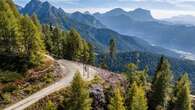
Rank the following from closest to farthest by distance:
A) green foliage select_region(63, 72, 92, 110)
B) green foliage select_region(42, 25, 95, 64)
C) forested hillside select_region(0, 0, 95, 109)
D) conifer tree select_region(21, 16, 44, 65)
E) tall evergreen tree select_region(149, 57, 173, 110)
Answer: green foliage select_region(63, 72, 92, 110)
forested hillside select_region(0, 0, 95, 109)
conifer tree select_region(21, 16, 44, 65)
tall evergreen tree select_region(149, 57, 173, 110)
green foliage select_region(42, 25, 95, 64)

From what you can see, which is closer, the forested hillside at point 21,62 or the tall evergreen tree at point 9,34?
the forested hillside at point 21,62

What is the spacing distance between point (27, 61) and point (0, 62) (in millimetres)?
7558

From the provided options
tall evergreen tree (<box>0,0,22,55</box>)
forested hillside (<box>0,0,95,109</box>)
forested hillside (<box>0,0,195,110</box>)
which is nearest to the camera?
forested hillside (<box>0,0,195,110</box>)

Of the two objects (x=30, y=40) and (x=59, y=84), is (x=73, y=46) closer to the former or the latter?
(x=30, y=40)

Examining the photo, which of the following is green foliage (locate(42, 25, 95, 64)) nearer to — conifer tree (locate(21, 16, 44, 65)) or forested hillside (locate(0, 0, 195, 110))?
forested hillside (locate(0, 0, 195, 110))

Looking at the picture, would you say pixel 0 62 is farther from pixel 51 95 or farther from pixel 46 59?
pixel 51 95

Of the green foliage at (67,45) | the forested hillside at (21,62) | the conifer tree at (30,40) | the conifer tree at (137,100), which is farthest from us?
the green foliage at (67,45)

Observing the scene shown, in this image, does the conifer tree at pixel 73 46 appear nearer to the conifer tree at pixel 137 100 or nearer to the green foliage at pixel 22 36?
the green foliage at pixel 22 36

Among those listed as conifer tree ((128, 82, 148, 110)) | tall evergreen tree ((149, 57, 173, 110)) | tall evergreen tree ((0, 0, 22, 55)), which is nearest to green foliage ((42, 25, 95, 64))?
tall evergreen tree ((0, 0, 22, 55))

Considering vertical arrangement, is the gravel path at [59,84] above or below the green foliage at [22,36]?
below

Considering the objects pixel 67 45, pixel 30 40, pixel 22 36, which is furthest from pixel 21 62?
pixel 67 45

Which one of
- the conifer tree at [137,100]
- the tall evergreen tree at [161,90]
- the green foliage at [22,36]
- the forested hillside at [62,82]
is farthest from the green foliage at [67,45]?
the conifer tree at [137,100]

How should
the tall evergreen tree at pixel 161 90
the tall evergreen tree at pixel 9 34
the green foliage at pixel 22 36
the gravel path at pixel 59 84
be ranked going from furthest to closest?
1. the tall evergreen tree at pixel 161 90
2. the tall evergreen tree at pixel 9 34
3. the green foliage at pixel 22 36
4. the gravel path at pixel 59 84

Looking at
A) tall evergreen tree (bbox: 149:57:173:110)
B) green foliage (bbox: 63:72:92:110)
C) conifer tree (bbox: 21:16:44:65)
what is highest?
conifer tree (bbox: 21:16:44:65)
